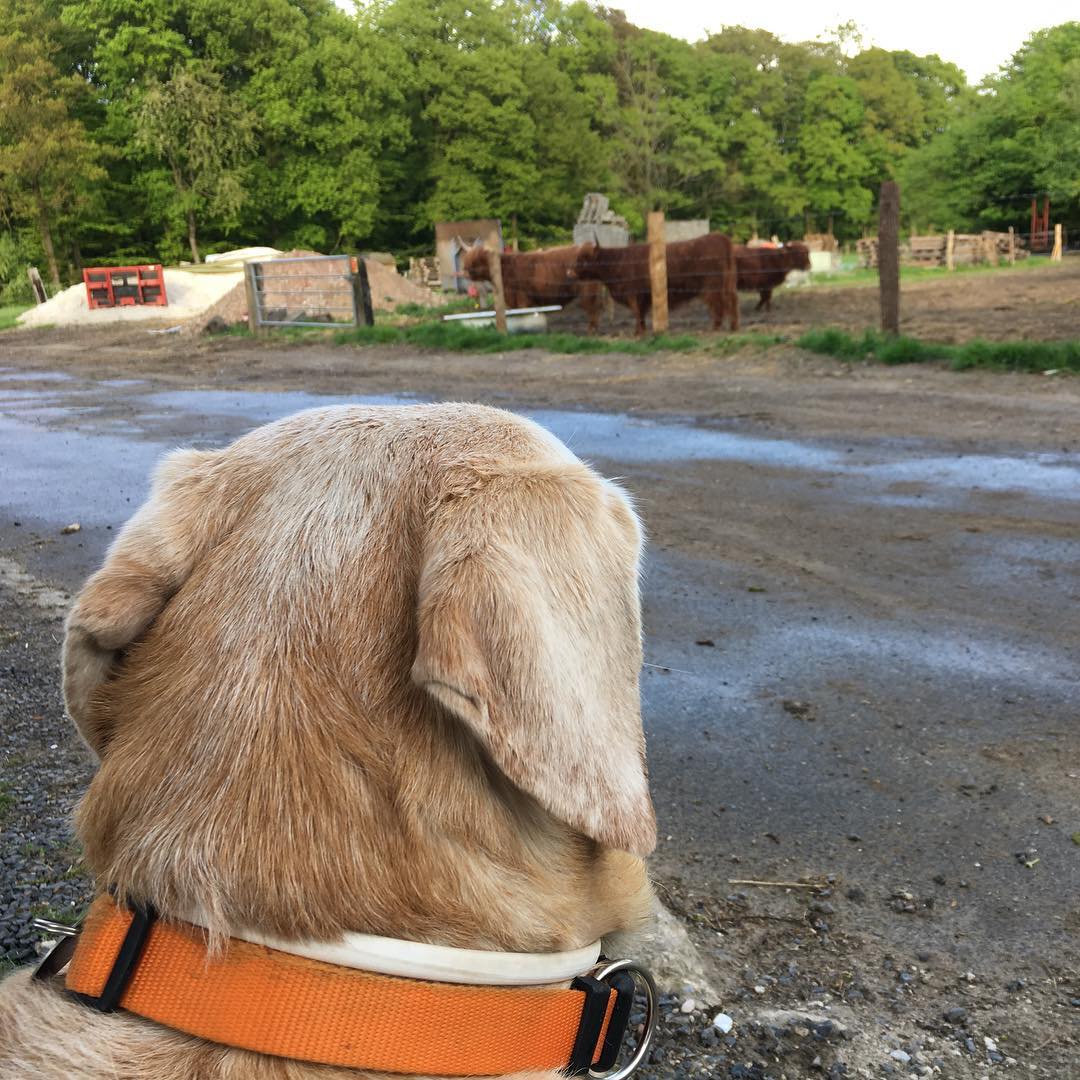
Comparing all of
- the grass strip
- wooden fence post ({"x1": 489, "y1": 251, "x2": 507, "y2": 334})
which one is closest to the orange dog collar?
the grass strip

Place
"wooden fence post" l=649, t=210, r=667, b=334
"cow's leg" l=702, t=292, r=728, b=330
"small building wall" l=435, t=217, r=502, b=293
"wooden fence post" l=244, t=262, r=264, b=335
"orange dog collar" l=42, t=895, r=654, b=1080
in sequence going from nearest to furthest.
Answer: "orange dog collar" l=42, t=895, r=654, b=1080, "wooden fence post" l=649, t=210, r=667, b=334, "cow's leg" l=702, t=292, r=728, b=330, "wooden fence post" l=244, t=262, r=264, b=335, "small building wall" l=435, t=217, r=502, b=293

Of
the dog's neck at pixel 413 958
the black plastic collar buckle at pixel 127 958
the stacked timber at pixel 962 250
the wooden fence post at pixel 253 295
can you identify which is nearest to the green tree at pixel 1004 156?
the stacked timber at pixel 962 250

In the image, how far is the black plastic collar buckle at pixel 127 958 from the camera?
135cm

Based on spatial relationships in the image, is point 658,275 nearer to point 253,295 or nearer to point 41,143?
point 253,295

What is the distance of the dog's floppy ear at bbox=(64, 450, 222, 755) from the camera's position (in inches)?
61.6

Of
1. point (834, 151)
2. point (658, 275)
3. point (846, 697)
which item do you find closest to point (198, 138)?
point (658, 275)

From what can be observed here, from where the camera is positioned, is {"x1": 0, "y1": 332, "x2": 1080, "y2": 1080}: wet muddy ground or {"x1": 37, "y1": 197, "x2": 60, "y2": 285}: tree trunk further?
{"x1": 37, "y1": 197, "x2": 60, "y2": 285}: tree trunk

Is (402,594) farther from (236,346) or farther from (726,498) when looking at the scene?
(236,346)

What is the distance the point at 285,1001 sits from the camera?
1.31 m

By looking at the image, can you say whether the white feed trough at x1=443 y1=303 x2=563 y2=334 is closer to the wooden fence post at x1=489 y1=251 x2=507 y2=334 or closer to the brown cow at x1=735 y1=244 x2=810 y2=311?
the wooden fence post at x1=489 y1=251 x2=507 y2=334

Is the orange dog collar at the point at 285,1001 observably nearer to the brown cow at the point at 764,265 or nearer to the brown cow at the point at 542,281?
the brown cow at the point at 542,281

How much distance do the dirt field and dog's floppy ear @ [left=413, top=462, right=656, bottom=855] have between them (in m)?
14.7

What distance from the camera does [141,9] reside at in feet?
174

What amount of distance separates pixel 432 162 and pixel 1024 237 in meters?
29.5
